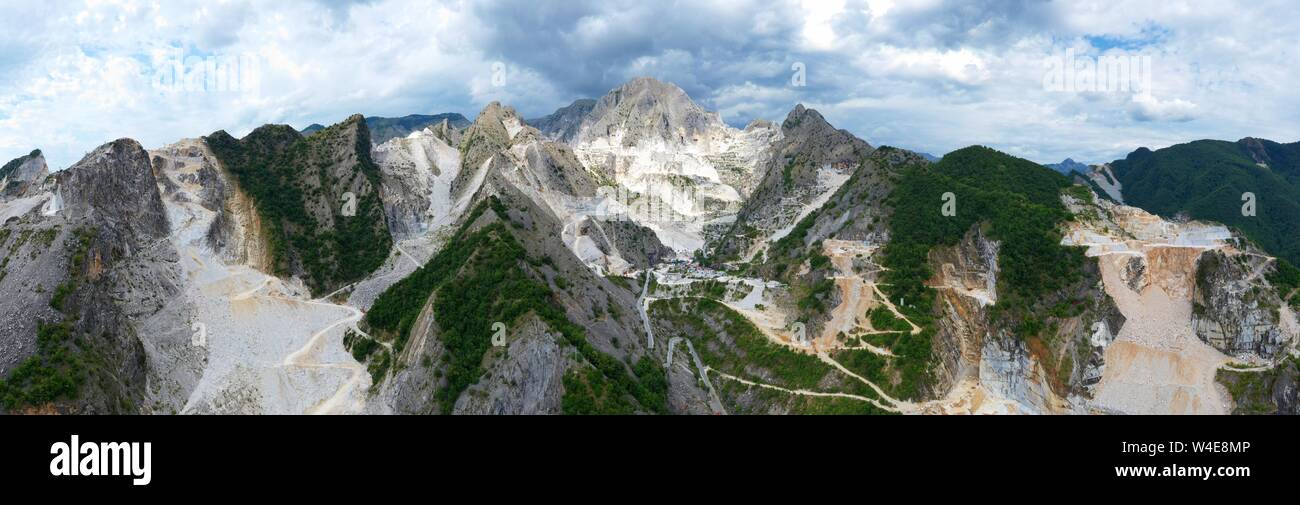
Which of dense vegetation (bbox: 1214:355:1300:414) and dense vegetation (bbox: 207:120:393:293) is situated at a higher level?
dense vegetation (bbox: 207:120:393:293)

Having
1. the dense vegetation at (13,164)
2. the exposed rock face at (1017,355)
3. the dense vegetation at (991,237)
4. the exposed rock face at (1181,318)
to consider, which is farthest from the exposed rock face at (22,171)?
the exposed rock face at (1181,318)

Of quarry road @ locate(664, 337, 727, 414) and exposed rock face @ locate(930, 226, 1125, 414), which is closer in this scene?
quarry road @ locate(664, 337, 727, 414)

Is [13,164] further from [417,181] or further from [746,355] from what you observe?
[746,355]

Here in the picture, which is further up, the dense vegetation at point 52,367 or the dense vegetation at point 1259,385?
the dense vegetation at point 52,367

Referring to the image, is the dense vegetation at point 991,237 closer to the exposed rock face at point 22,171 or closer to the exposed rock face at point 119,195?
the exposed rock face at point 119,195

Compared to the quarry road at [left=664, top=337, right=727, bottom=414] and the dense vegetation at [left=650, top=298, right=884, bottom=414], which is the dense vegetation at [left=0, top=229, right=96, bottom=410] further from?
the dense vegetation at [left=650, top=298, right=884, bottom=414]

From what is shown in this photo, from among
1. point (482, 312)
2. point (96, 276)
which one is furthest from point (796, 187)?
point (96, 276)

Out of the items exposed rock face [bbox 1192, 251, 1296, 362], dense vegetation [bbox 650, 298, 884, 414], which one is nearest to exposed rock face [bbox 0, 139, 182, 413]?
dense vegetation [bbox 650, 298, 884, 414]
